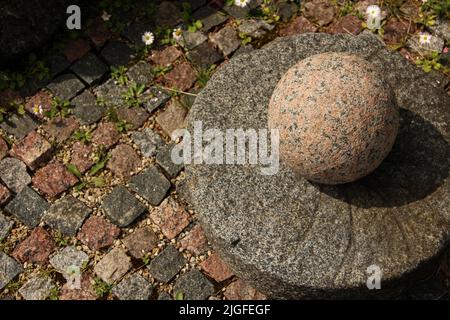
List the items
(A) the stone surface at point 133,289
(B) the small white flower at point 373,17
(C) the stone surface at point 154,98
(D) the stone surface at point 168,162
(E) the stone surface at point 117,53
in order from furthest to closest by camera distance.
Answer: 1. (B) the small white flower at point 373,17
2. (E) the stone surface at point 117,53
3. (C) the stone surface at point 154,98
4. (D) the stone surface at point 168,162
5. (A) the stone surface at point 133,289

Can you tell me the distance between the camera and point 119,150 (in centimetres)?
471

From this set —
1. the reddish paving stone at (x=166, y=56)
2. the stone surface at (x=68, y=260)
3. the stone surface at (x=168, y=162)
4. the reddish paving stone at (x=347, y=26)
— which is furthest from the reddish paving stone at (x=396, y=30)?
the stone surface at (x=68, y=260)

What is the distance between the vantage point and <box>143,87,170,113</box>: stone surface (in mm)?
4867

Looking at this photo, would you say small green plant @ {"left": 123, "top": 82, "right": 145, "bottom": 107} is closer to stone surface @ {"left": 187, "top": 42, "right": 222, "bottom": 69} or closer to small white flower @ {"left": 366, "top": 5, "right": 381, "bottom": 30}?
stone surface @ {"left": 187, "top": 42, "right": 222, "bottom": 69}

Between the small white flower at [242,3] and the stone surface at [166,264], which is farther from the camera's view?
the small white flower at [242,3]

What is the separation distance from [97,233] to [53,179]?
1.99 feet

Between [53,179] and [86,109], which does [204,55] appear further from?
[53,179]

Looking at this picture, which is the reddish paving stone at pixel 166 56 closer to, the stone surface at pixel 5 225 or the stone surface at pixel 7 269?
the stone surface at pixel 5 225

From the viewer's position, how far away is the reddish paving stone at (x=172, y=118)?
15.7 feet

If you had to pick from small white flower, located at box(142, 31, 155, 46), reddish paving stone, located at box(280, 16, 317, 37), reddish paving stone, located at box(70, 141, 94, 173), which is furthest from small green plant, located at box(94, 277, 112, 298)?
reddish paving stone, located at box(280, 16, 317, 37)

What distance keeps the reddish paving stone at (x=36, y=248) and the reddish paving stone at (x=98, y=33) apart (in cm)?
180

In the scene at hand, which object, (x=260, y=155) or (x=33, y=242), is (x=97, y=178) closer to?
(x=33, y=242)

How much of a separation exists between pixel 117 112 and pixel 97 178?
2.04 feet

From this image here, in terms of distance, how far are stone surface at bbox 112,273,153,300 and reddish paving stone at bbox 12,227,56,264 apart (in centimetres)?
62
